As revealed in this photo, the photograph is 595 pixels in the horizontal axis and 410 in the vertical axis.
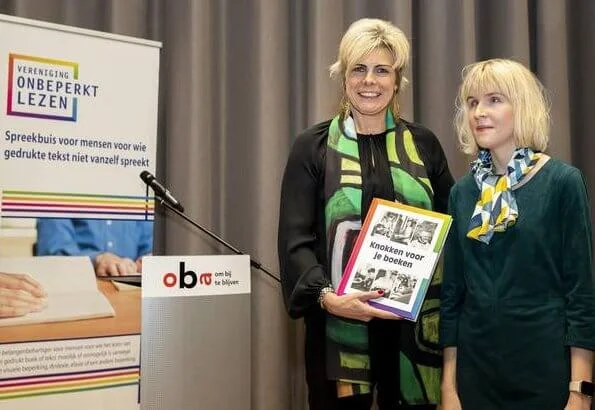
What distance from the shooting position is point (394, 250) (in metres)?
1.66

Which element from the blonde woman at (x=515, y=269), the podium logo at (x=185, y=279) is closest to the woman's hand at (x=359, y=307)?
the blonde woman at (x=515, y=269)

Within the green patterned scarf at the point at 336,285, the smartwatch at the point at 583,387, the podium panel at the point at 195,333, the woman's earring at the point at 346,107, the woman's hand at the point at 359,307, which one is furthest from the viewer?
the podium panel at the point at 195,333

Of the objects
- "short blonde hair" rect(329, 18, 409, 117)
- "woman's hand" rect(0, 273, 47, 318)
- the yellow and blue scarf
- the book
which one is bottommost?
"woman's hand" rect(0, 273, 47, 318)

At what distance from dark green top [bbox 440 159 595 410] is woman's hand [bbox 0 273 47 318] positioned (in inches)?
62.3

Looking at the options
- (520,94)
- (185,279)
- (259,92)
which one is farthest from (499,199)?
(259,92)

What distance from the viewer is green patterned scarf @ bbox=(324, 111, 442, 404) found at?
170 cm

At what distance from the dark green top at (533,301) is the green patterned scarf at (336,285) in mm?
124

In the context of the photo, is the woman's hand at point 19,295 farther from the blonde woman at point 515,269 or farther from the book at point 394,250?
the blonde woman at point 515,269

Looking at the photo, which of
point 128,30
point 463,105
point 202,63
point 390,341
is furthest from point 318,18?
point 390,341

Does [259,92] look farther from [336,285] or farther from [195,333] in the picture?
[336,285]

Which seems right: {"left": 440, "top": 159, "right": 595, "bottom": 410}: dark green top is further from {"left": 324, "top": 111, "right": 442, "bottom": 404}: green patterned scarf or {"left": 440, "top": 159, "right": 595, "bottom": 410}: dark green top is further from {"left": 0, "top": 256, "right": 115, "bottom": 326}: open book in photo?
{"left": 0, "top": 256, "right": 115, "bottom": 326}: open book in photo

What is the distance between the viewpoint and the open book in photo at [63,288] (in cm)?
228

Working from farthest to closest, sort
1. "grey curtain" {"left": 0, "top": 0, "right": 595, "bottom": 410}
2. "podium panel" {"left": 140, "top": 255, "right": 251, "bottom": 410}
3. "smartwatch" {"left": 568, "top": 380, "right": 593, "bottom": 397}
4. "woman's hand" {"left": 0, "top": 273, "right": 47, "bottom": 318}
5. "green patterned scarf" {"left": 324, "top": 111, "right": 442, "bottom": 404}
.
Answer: "grey curtain" {"left": 0, "top": 0, "right": 595, "bottom": 410} < "podium panel" {"left": 140, "top": 255, "right": 251, "bottom": 410} < "woman's hand" {"left": 0, "top": 273, "right": 47, "bottom": 318} < "green patterned scarf" {"left": 324, "top": 111, "right": 442, "bottom": 404} < "smartwatch" {"left": 568, "top": 380, "right": 593, "bottom": 397}

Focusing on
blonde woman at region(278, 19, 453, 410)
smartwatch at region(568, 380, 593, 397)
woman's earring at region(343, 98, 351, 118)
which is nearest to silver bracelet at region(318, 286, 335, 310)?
blonde woman at region(278, 19, 453, 410)
